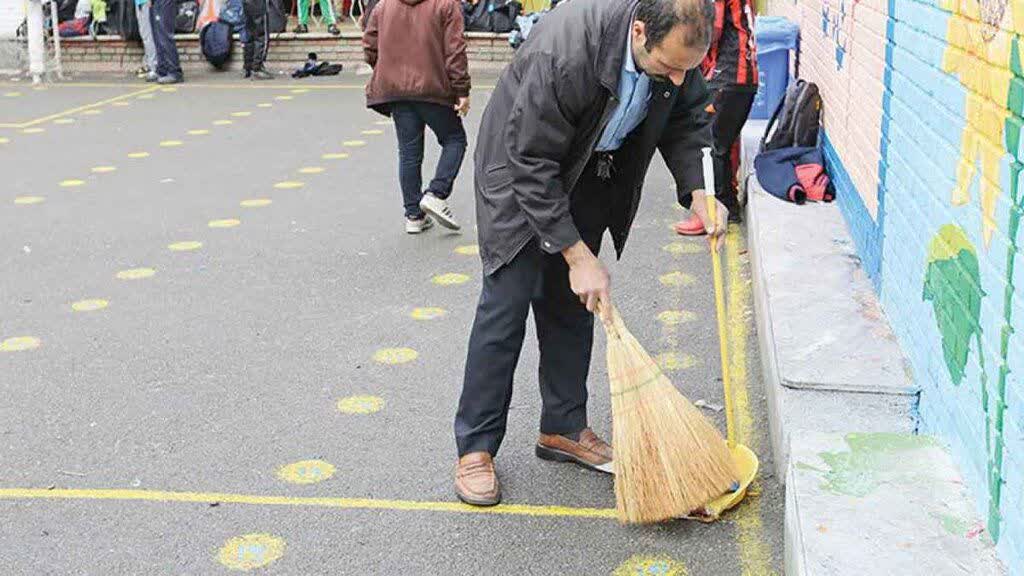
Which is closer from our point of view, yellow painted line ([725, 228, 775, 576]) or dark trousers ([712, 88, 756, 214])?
yellow painted line ([725, 228, 775, 576])

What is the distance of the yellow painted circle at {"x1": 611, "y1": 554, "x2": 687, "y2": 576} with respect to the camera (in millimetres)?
3445

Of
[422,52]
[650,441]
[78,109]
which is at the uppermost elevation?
[422,52]

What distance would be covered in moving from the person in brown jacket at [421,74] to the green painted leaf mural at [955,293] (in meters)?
3.53

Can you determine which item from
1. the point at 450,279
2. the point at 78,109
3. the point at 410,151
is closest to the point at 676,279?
the point at 450,279

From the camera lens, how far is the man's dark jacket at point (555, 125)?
10.9 ft

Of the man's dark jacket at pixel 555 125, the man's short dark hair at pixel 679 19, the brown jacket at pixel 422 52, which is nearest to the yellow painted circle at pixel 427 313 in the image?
the brown jacket at pixel 422 52

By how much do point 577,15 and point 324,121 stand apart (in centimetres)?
835

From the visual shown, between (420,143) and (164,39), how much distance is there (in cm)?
849

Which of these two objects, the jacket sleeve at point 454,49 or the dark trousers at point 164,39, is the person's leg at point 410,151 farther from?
the dark trousers at point 164,39

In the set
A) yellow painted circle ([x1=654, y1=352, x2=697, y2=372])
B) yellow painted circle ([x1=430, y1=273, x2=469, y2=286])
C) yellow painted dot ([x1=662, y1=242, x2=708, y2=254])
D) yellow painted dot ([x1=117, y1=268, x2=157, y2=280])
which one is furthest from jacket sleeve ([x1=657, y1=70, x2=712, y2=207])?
yellow painted dot ([x1=117, y1=268, x2=157, y2=280])

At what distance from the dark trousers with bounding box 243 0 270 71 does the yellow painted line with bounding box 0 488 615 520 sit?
11239 mm

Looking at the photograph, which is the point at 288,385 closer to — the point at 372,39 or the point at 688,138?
the point at 688,138

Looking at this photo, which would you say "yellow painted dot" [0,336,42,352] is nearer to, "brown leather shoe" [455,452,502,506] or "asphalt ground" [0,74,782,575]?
"asphalt ground" [0,74,782,575]

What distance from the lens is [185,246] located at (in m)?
6.91
